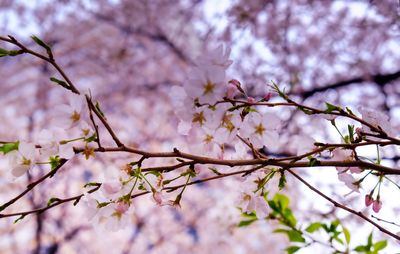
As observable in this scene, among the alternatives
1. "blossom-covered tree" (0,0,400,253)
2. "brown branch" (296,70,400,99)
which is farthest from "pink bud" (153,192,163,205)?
"brown branch" (296,70,400,99)

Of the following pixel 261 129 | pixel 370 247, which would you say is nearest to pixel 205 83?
pixel 261 129

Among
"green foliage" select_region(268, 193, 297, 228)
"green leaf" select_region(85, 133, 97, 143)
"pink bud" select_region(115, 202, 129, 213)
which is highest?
"green foliage" select_region(268, 193, 297, 228)

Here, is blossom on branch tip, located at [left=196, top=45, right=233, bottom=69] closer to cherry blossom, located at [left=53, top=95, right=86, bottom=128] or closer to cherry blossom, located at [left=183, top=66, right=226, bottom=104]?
cherry blossom, located at [left=183, top=66, right=226, bottom=104]

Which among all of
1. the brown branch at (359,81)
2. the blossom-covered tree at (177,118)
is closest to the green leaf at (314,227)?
the blossom-covered tree at (177,118)

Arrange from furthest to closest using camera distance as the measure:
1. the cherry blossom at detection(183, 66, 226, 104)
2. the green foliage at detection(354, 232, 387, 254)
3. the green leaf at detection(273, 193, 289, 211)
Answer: the green leaf at detection(273, 193, 289, 211), the green foliage at detection(354, 232, 387, 254), the cherry blossom at detection(183, 66, 226, 104)

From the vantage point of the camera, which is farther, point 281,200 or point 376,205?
point 281,200

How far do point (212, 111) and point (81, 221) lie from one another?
7227 millimetres

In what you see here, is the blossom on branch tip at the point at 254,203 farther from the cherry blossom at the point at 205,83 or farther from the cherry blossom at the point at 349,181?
the cherry blossom at the point at 205,83

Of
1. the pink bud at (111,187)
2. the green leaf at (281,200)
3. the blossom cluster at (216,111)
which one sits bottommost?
the pink bud at (111,187)

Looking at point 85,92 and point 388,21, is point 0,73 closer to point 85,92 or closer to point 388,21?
point 388,21

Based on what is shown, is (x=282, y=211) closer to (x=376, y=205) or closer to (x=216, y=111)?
(x=376, y=205)

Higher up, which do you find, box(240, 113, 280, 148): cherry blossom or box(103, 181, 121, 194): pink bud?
box(240, 113, 280, 148): cherry blossom

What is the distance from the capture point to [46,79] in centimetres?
738

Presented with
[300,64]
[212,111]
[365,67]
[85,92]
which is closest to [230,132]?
[212,111]
